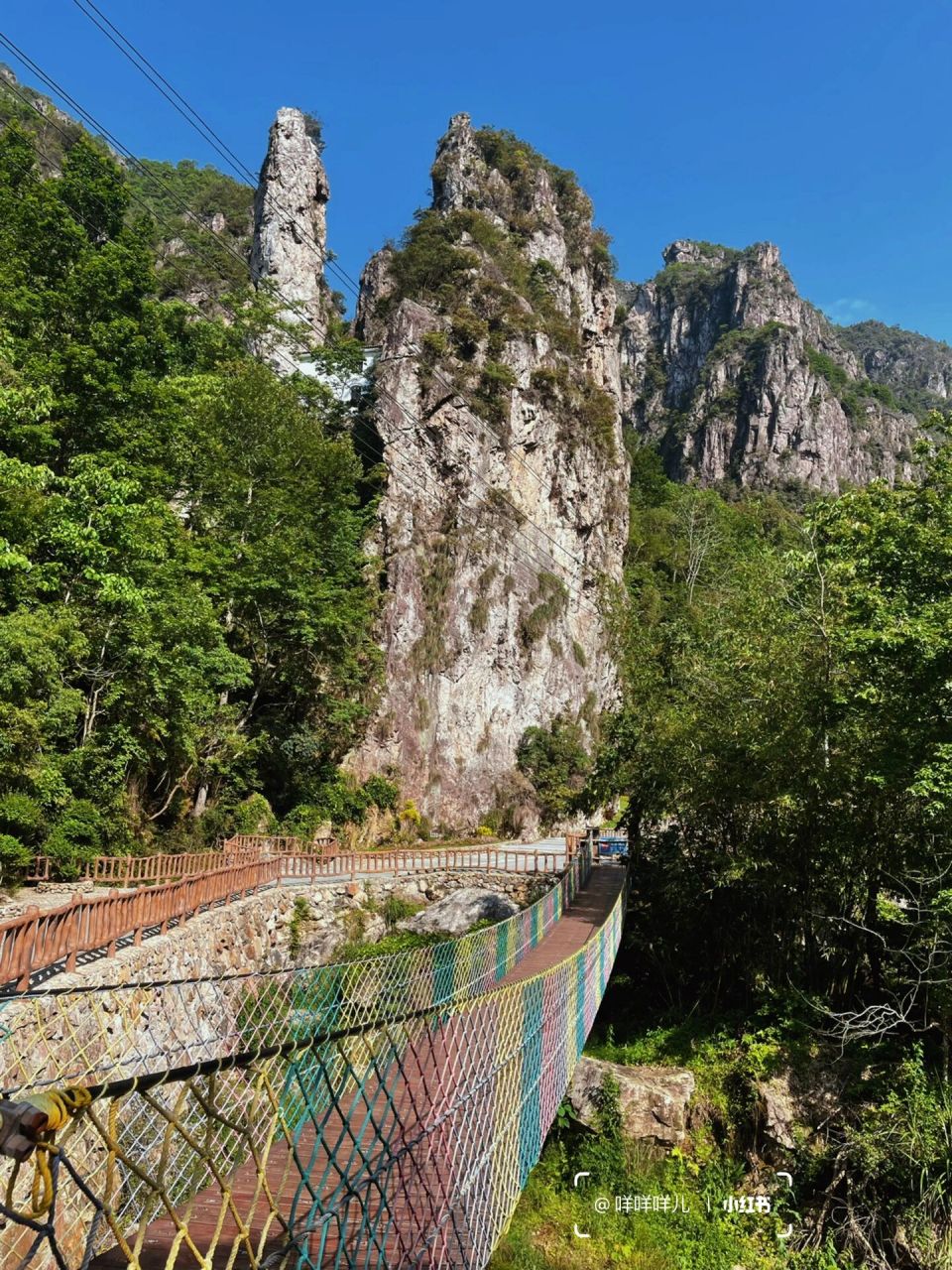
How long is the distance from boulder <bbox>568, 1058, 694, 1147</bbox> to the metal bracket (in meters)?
9.95

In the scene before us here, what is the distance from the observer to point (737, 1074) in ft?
33.3

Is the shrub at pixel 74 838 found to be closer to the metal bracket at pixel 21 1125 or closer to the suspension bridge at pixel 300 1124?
the suspension bridge at pixel 300 1124

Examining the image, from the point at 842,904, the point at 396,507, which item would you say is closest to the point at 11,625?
the point at 842,904

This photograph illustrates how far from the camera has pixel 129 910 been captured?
8.75m

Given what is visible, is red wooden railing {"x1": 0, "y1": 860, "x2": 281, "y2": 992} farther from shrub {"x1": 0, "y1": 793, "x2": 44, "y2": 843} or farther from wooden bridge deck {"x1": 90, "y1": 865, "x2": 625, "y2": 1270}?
wooden bridge deck {"x1": 90, "y1": 865, "x2": 625, "y2": 1270}

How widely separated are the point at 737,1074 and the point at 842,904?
267cm

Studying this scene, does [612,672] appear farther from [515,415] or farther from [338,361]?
[338,361]

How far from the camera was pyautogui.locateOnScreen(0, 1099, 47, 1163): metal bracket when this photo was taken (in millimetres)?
1103

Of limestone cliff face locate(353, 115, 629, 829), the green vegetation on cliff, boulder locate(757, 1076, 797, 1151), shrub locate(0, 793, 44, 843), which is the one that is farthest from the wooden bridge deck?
limestone cliff face locate(353, 115, 629, 829)

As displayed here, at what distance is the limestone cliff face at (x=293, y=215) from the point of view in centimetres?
3962

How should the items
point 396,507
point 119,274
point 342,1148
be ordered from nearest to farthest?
point 342,1148 < point 119,274 < point 396,507

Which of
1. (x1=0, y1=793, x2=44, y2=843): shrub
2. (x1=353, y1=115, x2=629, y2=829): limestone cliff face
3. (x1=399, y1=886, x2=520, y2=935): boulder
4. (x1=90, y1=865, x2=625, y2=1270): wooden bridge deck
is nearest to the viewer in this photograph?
(x1=90, y1=865, x2=625, y2=1270): wooden bridge deck

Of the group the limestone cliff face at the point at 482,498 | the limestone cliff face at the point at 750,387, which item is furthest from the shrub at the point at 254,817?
the limestone cliff face at the point at 750,387

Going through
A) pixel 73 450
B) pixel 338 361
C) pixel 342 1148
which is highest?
→ pixel 338 361
